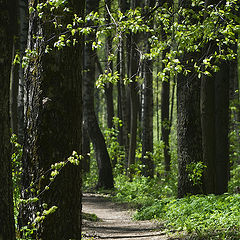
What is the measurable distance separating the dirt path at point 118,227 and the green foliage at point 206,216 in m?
0.44

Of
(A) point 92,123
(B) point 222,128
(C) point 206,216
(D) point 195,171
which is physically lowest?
(C) point 206,216

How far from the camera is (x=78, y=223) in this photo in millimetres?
4730

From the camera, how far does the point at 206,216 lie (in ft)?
23.0

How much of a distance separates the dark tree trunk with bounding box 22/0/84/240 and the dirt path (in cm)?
304

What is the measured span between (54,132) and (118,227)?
5.19 m

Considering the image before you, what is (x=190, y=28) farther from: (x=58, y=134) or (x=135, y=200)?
(x=135, y=200)

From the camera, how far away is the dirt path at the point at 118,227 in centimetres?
758

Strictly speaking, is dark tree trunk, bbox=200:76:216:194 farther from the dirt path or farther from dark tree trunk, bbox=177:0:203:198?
the dirt path

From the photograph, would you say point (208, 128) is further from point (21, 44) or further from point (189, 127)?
point (21, 44)

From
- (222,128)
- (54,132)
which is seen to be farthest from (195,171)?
(54,132)

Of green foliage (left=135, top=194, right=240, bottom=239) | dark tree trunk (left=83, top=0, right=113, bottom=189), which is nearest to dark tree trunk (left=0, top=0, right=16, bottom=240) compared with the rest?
green foliage (left=135, top=194, right=240, bottom=239)

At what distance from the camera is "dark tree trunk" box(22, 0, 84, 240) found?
4.54m

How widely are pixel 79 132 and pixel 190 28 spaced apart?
312 cm

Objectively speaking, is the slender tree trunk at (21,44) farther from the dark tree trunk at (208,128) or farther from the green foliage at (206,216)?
the dark tree trunk at (208,128)
